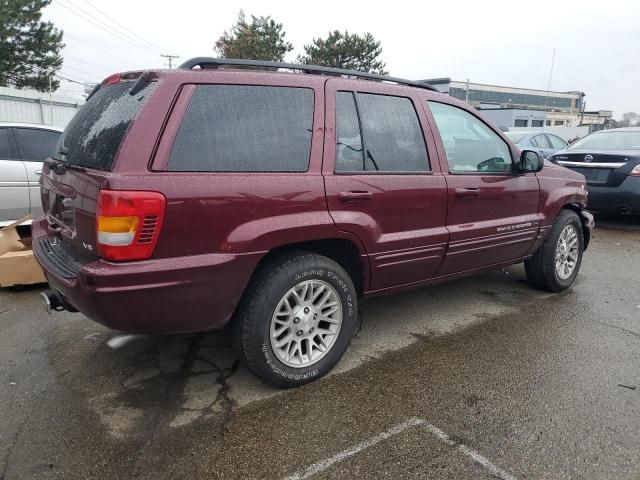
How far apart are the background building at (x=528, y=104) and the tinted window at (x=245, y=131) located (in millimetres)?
44283

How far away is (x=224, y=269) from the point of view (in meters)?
2.51

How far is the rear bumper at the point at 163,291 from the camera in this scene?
231 cm

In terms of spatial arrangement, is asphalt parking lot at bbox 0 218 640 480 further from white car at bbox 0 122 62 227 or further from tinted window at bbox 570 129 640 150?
tinted window at bbox 570 129 640 150

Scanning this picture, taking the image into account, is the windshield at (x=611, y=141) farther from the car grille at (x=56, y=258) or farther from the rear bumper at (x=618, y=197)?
the car grille at (x=56, y=258)

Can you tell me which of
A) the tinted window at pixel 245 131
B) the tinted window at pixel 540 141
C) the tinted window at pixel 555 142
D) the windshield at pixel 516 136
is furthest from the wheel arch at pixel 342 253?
the tinted window at pixel 555 142

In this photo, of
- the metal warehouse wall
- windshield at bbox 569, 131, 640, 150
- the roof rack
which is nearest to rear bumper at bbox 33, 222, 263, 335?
the roof rack

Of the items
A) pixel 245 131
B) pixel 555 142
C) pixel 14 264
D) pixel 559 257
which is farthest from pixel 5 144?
pixel 555 142

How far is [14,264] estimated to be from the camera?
14.8 feet

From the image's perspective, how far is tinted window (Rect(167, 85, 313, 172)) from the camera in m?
2.47

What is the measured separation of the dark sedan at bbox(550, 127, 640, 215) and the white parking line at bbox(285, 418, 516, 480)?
20.3 ft

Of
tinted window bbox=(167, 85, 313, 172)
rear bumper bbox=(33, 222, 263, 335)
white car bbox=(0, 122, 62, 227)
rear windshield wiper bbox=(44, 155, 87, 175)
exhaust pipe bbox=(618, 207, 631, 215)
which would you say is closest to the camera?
rear bumper bbox=(33, 222, 263, 335)

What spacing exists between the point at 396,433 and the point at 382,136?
5.93ft

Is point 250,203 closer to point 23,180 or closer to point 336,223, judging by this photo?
point 336,223

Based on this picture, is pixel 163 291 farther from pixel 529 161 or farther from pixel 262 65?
pixel 529 161
